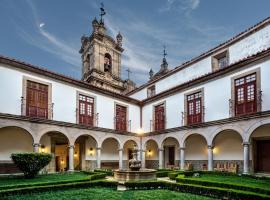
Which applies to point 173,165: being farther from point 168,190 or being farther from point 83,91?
point 168,190

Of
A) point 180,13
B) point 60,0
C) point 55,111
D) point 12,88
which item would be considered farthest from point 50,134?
point 60,0

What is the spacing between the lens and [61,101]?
1730cm

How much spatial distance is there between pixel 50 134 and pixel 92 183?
26.4ft

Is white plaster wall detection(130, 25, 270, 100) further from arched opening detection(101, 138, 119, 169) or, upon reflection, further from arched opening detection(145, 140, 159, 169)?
arched opening detection(101, 138, 119, 169)

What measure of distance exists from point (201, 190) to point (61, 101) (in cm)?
1096

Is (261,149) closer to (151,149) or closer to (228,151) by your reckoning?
(228,151)

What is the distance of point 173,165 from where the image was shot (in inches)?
854

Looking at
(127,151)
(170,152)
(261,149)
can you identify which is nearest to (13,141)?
(127,151)

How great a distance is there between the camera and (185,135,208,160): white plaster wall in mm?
18938

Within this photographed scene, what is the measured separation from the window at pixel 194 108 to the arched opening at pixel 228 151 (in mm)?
1806

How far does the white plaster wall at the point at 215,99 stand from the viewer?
45.2 ft

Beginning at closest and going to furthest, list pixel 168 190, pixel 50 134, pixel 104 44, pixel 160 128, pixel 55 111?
pixel 168 190 < pixel 55 111 < pixel 50 134 < pixel 160 128 < pixel 104 44

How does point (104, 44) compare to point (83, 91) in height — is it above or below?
above

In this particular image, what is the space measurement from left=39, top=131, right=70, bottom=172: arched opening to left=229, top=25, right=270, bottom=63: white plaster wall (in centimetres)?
1243
